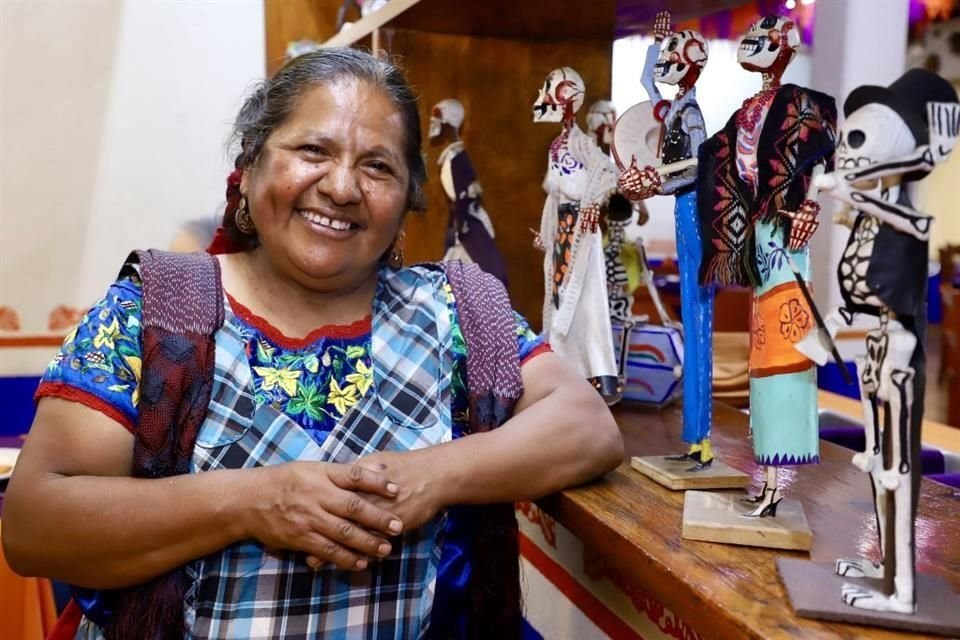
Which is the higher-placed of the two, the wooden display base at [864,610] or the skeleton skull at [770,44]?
the skeleton skull at [770,44]

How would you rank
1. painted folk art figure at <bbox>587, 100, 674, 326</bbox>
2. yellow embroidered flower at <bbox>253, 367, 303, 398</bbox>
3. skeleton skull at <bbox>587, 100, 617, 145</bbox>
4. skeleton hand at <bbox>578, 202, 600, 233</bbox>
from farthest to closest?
skeleton skull at <bbox>587, 100, 617, 145</bbox> → painted folk art figure at <bbox>587, 100, 674, 326</bbox> → skeleton hand at <bbox>578, 202, 600, 233</bbox> → yellow embroidered flower at <bbox>253, 367, 303, 398</bbox>

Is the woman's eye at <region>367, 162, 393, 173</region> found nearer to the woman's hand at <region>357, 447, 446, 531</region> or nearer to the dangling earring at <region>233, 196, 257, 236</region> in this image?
the dangling earring at <region>233, 196, 257, 236</region>

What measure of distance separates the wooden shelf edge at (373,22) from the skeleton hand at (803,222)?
2.88 ft

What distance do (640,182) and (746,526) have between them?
15.4 inches

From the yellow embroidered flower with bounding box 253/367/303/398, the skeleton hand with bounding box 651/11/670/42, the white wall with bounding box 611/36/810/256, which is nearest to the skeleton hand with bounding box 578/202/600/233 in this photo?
the white wall with bounding box 611/36/810/256

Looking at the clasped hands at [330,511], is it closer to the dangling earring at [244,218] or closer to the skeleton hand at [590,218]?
the dangling earring at [244,218]

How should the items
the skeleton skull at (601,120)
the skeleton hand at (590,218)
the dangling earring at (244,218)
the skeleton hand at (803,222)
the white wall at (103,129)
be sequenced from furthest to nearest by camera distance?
the white wall at (103,129) → the skeleton skull at (601,120) → the skeleton hand at (590,218) → the dangling earring at (244,218) → the skeleton hand at (803,222)

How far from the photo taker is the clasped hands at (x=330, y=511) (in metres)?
0.84

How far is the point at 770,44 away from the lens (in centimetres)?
86

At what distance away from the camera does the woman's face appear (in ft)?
3.21

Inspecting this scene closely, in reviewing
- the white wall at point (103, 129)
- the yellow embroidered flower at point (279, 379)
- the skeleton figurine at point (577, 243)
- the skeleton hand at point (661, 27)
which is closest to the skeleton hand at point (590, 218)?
the skeleton figurine at point (577, 243)

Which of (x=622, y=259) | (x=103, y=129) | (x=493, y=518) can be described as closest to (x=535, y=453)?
(x=493, y=518)

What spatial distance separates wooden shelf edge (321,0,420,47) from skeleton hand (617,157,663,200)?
62 cm

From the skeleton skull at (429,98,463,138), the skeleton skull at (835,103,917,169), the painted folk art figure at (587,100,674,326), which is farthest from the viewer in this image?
the skeleton skull at (429,98,463,138)
